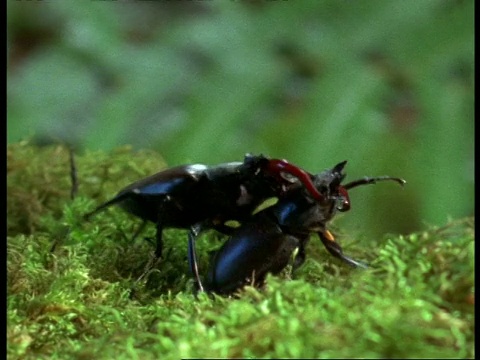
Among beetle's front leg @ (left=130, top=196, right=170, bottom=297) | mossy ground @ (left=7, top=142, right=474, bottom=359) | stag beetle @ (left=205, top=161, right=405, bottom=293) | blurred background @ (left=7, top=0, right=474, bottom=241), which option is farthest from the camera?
blurred background @ (left=7, top=0, right=474, bottom=241)

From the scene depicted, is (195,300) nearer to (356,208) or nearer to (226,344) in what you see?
(226,344)

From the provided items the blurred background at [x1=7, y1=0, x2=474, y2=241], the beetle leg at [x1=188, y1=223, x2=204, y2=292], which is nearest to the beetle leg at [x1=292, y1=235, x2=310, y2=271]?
the beetle leg at [x1=188, y1=223, x2=204, y2=292]

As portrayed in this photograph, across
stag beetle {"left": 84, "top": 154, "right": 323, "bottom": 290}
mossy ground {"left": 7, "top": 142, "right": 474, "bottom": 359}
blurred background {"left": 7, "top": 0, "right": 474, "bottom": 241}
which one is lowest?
mossy ground {"left": 7, "top": 142, "right": 474, "bottom": 359}

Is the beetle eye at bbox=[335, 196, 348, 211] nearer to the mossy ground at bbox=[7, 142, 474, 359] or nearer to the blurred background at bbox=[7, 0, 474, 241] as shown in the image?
the mossy ground at bbox=[7, 142, 474, 359]

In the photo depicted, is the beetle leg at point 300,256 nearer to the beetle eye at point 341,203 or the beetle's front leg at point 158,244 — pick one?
the beetle eye at point 341,203

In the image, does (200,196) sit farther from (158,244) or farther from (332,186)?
(332,186)

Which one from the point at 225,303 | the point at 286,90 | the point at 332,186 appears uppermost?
the point at 286,90

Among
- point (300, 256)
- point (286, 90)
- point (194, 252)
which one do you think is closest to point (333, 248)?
point (300, 256)

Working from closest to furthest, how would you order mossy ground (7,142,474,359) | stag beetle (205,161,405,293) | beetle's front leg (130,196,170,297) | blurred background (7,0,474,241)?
mossy ground (7,142,474,359) < stag beetle (205,161,405,293) < beetle's front leg (130,196,170,297) < blurred background (7,0,474,241)

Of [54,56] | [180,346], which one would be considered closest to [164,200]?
[180,346]
